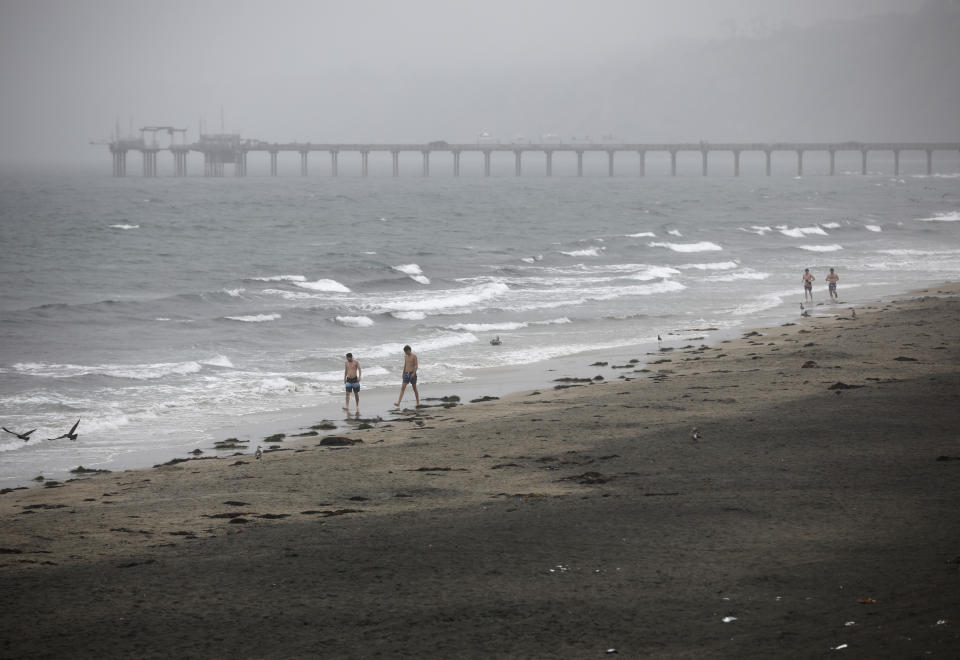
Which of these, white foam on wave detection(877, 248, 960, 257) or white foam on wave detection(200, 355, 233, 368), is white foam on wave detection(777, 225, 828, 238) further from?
white foam on wave detection(200, 355, 233, 368)

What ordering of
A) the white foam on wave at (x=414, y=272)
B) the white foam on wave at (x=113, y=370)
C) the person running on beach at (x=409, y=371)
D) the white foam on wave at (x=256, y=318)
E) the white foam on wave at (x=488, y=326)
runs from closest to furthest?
the person running on beach at (x=409, y=371) < the white foam on wave at (x=113, y=370) < the white foam on wave at (x=488, y=326) < the white foam on wave at (x=256, y=318) < the white foam on wave at (x=414, y=272)

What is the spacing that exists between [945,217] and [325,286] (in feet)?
181

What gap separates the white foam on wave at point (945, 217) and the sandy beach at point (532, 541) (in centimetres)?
6527

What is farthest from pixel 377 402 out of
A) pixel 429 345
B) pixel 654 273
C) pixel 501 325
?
pixel 654 273

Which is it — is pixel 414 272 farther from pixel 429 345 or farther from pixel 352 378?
pixel 352 378

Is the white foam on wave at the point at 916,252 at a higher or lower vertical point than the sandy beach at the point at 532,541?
higher

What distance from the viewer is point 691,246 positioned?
6238 cm

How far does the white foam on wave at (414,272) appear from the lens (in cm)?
4652

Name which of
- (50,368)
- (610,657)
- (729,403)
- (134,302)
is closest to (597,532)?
(610,657)

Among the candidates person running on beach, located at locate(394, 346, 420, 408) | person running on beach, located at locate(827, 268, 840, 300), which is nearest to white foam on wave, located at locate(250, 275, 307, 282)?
person running on beach, located at locate(827, 268, 840, 300)

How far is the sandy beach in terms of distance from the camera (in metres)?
8.72

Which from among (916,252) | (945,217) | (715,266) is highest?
(945,217)

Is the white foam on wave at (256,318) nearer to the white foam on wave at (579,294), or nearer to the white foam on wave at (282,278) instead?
the white foam on wave at (579,294)

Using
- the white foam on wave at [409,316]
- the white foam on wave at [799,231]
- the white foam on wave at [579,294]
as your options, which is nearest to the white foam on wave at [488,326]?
the white foam on wave at [409,316]
